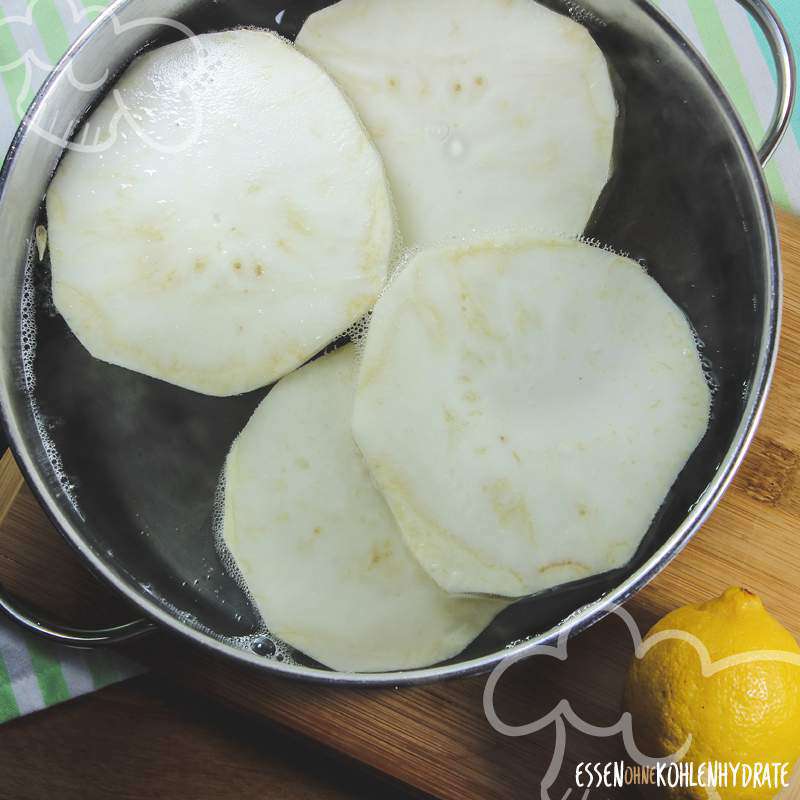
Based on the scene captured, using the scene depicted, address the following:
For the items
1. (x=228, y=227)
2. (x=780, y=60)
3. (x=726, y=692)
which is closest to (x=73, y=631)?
(x=228, y=227)

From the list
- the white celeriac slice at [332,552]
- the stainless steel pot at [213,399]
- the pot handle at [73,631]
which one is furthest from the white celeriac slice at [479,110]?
the pot handle at [73,631]

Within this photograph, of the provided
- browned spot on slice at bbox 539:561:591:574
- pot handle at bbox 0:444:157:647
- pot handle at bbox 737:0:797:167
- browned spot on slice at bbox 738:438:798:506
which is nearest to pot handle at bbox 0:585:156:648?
pot handle at bbox 0:444:157:647

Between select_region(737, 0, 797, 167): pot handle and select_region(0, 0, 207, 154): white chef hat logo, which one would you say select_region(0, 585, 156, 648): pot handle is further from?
select_region(737, 0, 797, 167): pot handle

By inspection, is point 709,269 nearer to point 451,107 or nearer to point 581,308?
point 581,308

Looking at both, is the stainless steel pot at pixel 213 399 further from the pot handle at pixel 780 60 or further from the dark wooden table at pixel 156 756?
the dark wooden table at pixel 156 756

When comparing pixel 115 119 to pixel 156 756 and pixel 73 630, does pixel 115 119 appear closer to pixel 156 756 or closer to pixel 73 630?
pixel 73 630
